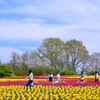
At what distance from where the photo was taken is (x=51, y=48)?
4978 centimetres

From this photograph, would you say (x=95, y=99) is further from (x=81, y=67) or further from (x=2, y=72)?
(x=81, y=67)

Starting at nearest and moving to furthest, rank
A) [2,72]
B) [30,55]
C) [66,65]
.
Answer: [2,72] → [66,65] → [30,55]

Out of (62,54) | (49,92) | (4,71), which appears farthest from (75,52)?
(49,92)

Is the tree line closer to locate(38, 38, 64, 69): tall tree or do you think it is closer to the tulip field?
locate(38, 38, 64, 69): tall tree

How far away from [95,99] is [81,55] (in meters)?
40.8

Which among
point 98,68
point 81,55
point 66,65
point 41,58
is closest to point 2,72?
point 41,58

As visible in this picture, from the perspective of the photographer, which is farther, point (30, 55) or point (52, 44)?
point (30, 55)

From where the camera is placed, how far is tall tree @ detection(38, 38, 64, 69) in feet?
160

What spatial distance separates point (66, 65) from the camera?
48.4 metres

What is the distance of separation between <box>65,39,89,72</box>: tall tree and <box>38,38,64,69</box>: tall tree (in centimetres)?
228

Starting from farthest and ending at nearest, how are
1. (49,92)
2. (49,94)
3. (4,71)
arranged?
(4,71) < (49,92) < (49,94)

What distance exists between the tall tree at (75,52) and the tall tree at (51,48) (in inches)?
89.6

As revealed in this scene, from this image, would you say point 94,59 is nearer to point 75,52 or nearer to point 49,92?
point 75,52

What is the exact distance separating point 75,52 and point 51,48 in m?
6.80
